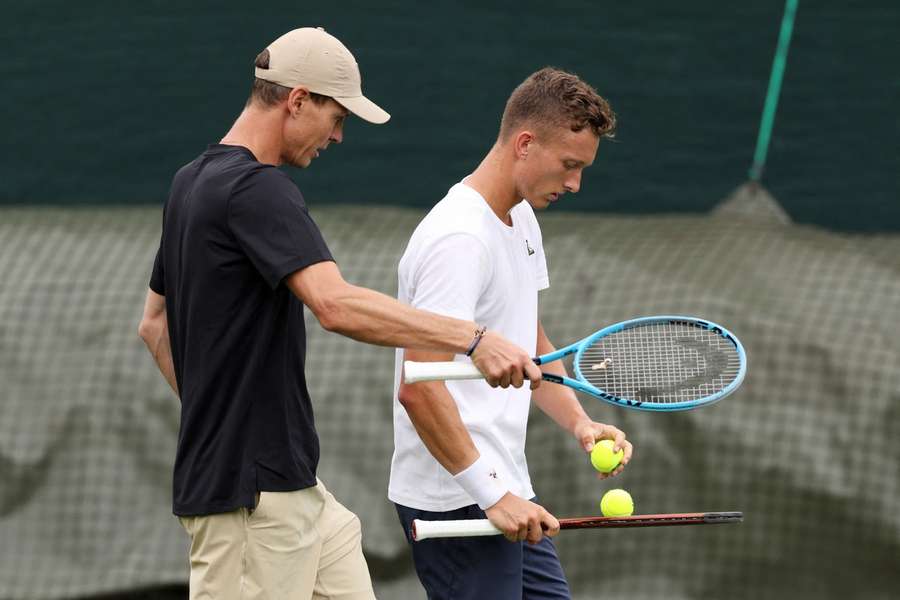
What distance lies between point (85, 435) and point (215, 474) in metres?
2.58

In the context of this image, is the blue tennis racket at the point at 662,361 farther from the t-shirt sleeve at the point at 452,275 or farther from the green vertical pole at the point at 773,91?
the green vertical pole at the point at 773,91

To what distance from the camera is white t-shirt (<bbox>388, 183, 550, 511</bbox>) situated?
2.91m

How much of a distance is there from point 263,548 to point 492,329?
64 cm

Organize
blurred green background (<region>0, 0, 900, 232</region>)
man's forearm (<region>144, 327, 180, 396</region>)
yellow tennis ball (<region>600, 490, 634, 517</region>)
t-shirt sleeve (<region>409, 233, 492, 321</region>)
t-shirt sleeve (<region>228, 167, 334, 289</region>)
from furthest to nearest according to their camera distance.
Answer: blurred green background (<region>0, 0, 900, 232</region>) < yellow tennis ball (<region>600, 490, 634, 517</region>) < man's forearm (<region>144, 327, 180, 396</region>) < t-shirt sleeve (<region>409, 233, 492, 321</region>) < t-shirt sleeve (<region>228, 167, 334, 289</region>)

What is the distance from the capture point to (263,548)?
2.97m

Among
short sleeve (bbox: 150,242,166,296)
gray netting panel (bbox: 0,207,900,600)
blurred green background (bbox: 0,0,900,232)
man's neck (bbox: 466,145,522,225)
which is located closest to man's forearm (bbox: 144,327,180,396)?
short sleeve (bbox: 150,242,166,296)

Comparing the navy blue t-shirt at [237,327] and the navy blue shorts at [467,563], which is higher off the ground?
the navy blue t-shirt at [237,327]

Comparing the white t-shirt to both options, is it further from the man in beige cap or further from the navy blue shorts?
the man in beige cap

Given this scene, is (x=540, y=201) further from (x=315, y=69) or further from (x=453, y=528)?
(x=453, y=528)

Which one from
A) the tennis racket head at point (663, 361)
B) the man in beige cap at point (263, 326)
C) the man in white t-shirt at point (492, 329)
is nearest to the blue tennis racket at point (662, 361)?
the tennis racket head at point (663, 361)

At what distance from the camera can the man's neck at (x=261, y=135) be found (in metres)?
2.94

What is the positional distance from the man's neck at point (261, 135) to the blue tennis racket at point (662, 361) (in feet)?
2.58

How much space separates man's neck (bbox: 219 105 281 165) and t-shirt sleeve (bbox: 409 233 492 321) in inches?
14.1

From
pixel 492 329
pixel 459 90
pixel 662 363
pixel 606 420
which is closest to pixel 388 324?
pixel 492 329
